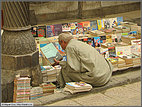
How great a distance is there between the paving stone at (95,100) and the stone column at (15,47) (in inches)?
51.8

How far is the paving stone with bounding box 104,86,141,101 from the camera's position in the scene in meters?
5.39

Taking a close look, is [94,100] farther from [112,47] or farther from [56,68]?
[112,47]

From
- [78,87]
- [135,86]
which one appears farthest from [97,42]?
[78,87]

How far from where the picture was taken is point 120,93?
5.55 m

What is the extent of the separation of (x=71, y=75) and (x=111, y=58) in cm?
187

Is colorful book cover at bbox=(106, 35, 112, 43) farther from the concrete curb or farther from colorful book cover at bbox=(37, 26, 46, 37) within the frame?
the concrete curb

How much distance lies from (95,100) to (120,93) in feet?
1.96

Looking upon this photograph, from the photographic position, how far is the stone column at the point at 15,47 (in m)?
5.68

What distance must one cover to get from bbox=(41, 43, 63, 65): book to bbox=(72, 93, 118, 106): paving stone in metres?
1.92

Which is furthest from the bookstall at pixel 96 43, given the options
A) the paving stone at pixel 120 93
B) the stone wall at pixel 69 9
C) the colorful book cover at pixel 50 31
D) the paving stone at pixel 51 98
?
the stone wall at pixel 69 9

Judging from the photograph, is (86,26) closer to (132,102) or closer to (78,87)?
(78,87)

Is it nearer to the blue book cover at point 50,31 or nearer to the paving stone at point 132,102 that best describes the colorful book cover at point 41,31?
the blue book cover at point 50,31

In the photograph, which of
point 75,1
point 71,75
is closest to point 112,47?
point 71,75

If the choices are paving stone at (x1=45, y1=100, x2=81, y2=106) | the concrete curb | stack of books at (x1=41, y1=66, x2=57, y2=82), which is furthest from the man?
stack of books at (x1=41, y1=66, x2=57, y2=82)
